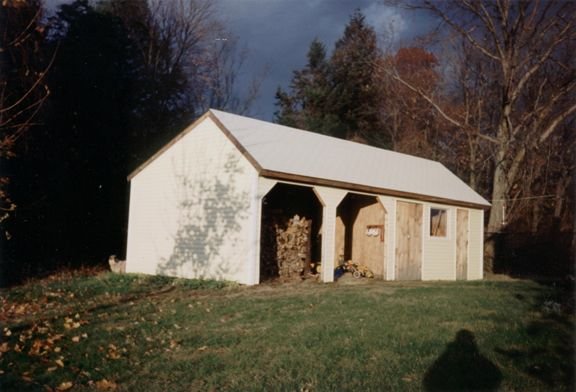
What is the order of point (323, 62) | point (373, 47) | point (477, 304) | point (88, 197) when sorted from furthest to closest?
point (323, 62) < point (373, 47) < point (88, 197) < point (477, 304)

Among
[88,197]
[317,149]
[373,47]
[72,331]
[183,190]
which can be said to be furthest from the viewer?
[373,47]

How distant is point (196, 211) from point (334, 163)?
458 centimetres

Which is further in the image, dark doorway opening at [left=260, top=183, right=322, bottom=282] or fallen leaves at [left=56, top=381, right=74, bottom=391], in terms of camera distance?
dark doorway opening at [left=260, top=183, right=322, bottom=282]

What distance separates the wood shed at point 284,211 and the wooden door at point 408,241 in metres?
0.03

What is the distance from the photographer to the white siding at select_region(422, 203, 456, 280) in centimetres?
1892

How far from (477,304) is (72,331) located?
724cm

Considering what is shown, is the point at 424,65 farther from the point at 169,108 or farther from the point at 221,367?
the point at 221,367

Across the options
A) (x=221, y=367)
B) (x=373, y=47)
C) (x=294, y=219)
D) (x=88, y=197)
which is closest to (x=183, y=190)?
(x=294, y=219)

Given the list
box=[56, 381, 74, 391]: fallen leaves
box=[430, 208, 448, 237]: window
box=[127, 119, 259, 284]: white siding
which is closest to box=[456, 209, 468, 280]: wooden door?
box=[430, 208, 448, 237]: window

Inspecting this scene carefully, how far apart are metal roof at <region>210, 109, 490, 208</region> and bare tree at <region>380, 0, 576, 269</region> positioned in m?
4.23

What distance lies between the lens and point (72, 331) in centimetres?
884

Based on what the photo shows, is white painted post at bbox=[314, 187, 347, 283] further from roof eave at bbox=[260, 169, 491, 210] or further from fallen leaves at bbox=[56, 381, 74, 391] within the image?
fallen leaves at bbox=[56, 381, 74, 391]

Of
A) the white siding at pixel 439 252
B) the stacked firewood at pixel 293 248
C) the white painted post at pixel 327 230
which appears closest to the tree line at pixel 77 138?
the stacked firewood at pixel 293 248

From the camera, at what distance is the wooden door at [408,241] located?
17.9 meters
